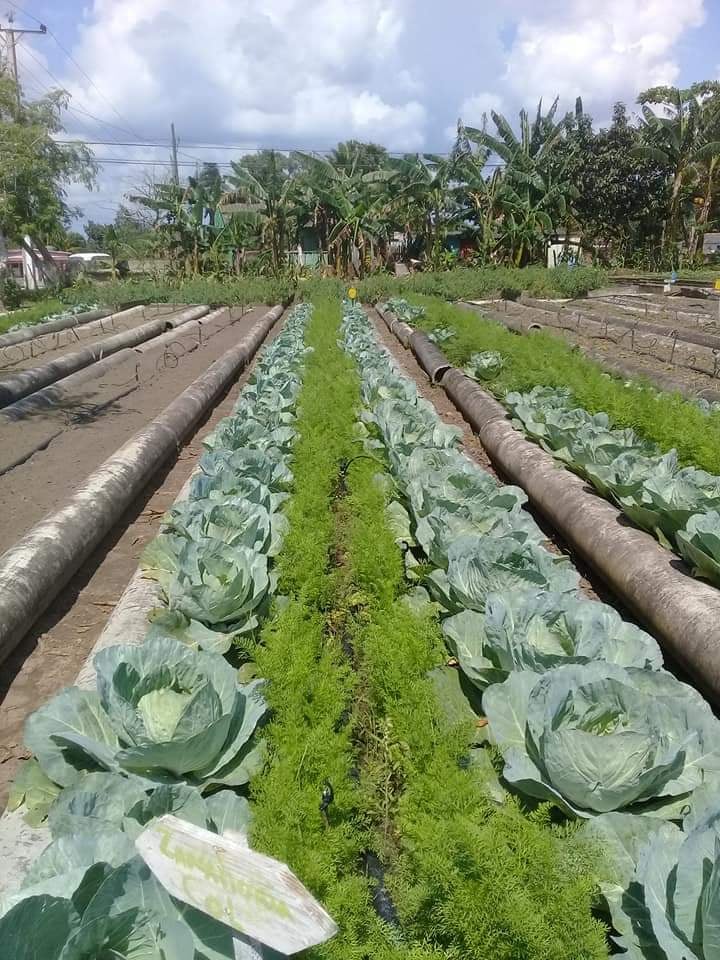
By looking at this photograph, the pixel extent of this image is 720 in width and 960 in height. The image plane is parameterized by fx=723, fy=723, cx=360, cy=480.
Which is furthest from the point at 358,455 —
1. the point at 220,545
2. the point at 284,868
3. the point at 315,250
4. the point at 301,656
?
the point at 315,250

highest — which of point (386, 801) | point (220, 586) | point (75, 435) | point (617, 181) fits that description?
point (617, 181)

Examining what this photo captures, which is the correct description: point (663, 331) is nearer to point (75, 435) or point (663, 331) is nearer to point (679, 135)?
point (75, 435)

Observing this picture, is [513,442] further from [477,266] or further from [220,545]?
[477,266]

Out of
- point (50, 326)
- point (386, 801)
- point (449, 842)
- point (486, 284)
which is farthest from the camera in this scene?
point (486, 284)

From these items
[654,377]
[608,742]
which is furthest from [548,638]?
[654,377]

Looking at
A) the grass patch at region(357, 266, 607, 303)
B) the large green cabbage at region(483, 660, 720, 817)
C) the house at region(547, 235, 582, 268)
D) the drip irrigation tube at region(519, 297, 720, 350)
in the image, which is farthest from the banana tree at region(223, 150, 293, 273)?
the large green cabbage at region(483, 660, 720, 817)

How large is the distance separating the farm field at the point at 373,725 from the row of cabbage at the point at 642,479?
5 centimetres

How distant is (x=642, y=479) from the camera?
480 centimetres

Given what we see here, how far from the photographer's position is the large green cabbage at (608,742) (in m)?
2.27

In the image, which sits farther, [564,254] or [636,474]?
[564,254]

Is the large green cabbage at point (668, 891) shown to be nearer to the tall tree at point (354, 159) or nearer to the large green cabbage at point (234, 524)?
the large green cabbage at point (234, 524)

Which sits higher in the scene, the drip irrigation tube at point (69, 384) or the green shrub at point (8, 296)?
the green shrub at point (8, 296)

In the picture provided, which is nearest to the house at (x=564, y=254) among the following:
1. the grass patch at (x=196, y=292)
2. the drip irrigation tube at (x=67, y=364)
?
the grass patch at (x=196, y=292)

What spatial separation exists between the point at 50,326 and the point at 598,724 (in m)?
19.7
